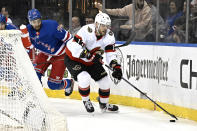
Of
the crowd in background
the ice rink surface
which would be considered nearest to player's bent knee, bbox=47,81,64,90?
the ice rink surface

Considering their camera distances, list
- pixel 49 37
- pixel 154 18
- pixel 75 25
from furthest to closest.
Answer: pixel 75 25 → pixel 154 18 → pixel 49 37

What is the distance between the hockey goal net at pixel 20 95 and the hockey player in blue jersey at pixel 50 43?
248 centimetres

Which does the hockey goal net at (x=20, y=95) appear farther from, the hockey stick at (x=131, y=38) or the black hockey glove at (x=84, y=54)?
the hockey stick at (x=131, y=38)

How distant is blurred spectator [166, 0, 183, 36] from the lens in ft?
19.1

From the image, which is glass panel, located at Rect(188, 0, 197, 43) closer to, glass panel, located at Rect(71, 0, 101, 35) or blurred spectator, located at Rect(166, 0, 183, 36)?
blurred spectator, located at Rect(166, 0, 183, 36)

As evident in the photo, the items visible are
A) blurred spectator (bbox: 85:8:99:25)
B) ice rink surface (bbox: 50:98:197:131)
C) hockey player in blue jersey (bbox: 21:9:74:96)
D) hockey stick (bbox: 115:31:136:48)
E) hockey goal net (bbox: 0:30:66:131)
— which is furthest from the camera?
blurred spectator (bbox: 85:8:99:25)

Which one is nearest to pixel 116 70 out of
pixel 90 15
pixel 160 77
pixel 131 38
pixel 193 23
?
pixel 160 77

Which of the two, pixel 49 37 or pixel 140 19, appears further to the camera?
pixel 140 19

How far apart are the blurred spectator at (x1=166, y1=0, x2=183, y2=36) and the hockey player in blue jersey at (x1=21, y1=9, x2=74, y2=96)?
3.70 feet

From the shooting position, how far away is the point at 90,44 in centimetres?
574

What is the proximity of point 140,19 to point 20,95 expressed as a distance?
3.36 meters

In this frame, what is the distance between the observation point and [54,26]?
6113 millimetres

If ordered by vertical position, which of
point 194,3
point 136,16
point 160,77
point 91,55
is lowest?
point 160,77

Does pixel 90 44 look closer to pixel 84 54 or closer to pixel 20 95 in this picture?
pixel 84 54
